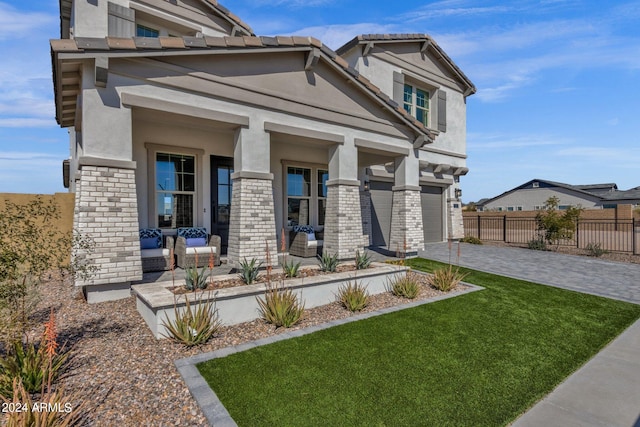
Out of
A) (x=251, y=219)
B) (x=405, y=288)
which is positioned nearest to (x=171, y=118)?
(x=251, y=219)

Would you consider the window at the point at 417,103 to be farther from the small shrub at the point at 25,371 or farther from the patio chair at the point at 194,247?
the small shrub at the point at 25,371

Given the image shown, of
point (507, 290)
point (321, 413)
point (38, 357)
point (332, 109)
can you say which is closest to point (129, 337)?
point (38, 357)

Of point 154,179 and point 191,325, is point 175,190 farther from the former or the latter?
point 191,325

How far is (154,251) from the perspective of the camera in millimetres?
7766

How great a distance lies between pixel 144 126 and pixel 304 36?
4.83m

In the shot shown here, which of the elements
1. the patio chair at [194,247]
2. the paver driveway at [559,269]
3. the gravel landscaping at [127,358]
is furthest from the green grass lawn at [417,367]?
the patio chair at [194,247]

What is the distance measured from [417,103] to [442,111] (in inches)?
54.6

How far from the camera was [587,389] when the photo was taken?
3.69 metres

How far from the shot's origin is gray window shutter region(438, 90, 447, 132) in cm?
1562

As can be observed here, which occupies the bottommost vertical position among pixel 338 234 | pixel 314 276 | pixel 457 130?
pixel 314 276

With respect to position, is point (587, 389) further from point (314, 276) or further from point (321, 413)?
point (314, 276)

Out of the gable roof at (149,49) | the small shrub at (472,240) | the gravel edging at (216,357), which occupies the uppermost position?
the gable roof at (149,49)

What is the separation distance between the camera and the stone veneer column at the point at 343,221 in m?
9.09

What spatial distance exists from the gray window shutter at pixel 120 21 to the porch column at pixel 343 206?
6.63m
